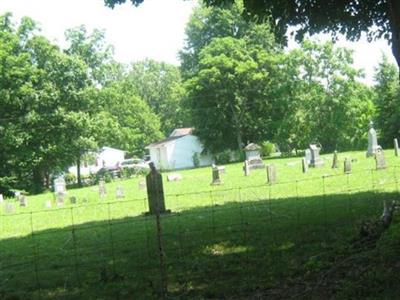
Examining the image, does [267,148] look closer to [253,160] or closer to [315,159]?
[253,160]

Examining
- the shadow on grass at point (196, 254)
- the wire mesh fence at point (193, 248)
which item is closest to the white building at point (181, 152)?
the wire mesh fence at point (193, 248)

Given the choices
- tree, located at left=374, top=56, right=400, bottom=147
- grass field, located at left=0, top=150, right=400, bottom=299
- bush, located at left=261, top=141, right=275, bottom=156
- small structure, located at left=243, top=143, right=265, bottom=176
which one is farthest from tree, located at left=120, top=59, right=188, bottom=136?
grass field, located at left=0, top=150, right=400, bottom=299

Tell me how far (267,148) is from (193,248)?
48169mm

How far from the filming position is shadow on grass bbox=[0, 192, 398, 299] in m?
7.14

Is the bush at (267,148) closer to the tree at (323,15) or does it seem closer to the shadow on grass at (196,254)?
the shadow on grass at (196,254)

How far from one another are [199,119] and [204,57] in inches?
253

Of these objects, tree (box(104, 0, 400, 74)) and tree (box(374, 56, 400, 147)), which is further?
tree (box(374, 56, 400, 147))

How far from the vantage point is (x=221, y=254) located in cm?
A: 898

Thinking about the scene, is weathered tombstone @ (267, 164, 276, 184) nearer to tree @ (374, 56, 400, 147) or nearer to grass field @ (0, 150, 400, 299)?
grass field @ (0, 150, 400, 299)

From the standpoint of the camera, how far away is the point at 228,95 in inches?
2206

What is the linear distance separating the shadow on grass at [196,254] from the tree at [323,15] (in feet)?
13.7

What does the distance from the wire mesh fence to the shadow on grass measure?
16 mm

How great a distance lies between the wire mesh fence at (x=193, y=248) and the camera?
726cm

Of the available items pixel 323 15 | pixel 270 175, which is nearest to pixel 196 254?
pixel 323 15
